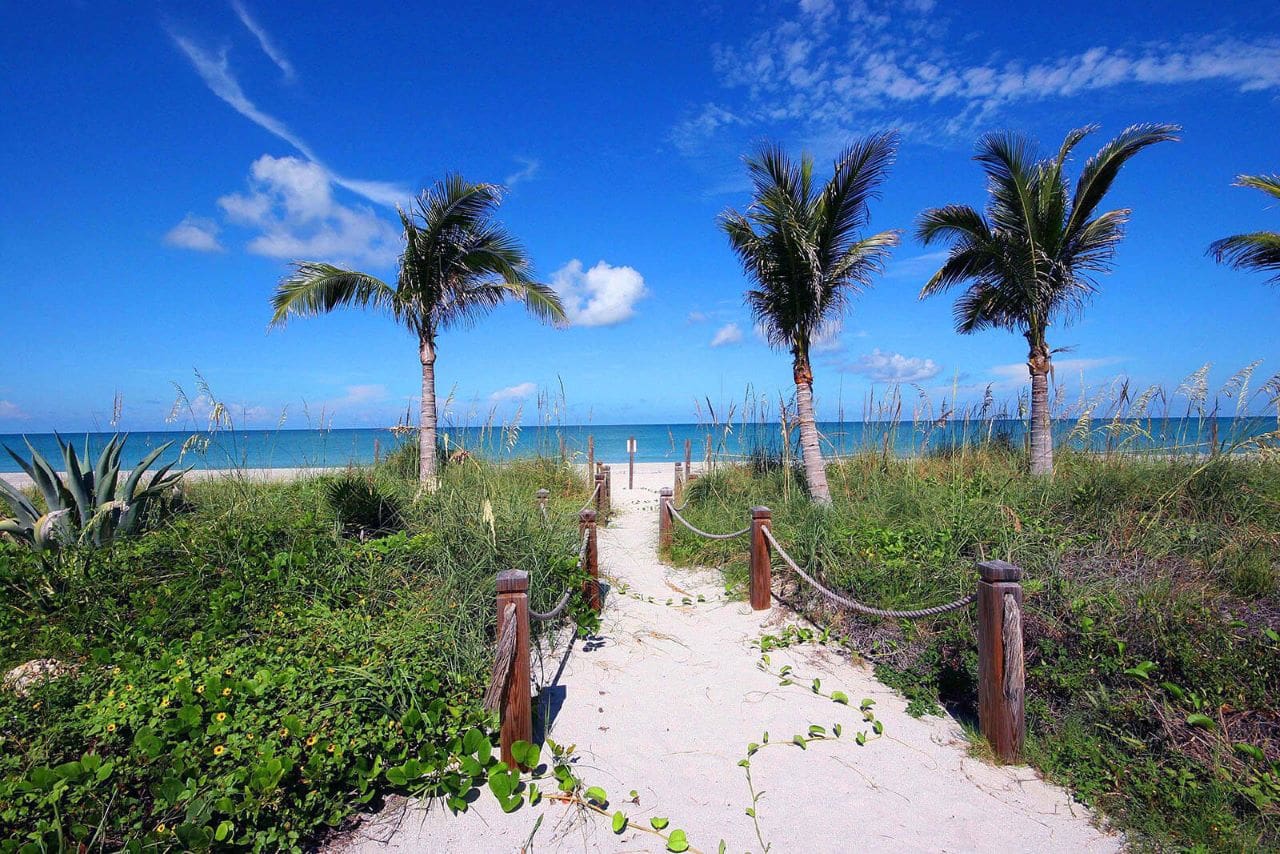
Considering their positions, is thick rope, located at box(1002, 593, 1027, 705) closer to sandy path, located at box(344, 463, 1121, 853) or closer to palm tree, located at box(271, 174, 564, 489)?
sandy path, located at box(344, 463, 1121, 853)

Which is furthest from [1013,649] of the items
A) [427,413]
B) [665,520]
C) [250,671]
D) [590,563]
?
[427,413]

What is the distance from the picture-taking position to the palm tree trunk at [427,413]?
9.77 m

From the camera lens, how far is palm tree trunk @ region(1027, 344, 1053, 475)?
822 centimetres

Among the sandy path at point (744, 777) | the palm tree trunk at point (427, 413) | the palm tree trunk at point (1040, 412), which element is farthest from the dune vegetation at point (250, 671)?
the palm tree trunk at point (1040, 412)

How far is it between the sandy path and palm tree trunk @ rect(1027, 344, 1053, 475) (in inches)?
210

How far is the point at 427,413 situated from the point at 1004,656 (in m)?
8.53

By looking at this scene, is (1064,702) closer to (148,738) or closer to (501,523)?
(501,523)

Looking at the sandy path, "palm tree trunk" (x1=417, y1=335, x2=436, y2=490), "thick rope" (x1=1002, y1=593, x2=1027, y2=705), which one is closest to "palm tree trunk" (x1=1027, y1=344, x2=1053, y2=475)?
the sandy path

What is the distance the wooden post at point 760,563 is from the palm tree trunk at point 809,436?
1655 mm

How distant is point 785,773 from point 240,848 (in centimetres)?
248

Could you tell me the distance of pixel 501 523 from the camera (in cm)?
519

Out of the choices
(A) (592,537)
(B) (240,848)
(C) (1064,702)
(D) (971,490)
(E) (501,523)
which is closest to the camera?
(B) (240,848)

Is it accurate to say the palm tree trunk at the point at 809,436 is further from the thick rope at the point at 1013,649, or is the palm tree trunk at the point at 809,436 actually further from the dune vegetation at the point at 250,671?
the thick rope at the point at 1013,649

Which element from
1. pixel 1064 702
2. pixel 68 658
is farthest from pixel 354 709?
pixel 1064 702
